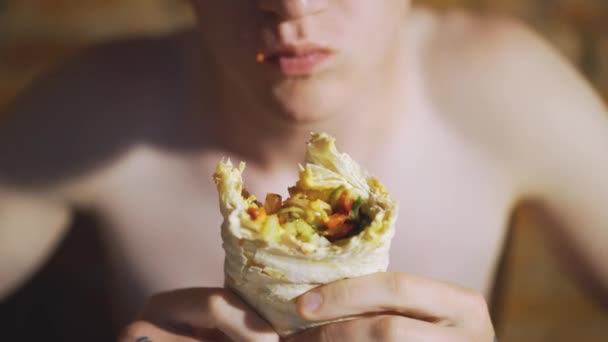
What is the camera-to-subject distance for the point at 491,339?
849mm

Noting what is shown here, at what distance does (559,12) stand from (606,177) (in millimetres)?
720

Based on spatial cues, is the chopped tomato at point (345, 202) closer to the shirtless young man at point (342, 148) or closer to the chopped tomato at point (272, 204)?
the chopped tomato at point (272, 204)

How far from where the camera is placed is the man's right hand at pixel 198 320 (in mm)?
712

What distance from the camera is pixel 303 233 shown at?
0.66m

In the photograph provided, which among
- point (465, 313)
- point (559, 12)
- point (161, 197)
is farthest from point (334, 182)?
point (559, 12)

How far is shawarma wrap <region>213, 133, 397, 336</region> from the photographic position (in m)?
0.65

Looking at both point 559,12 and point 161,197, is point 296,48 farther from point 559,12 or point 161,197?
point 559,12

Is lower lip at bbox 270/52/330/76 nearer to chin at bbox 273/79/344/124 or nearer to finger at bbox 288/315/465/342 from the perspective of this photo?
chin at bbox 273/79/344/124

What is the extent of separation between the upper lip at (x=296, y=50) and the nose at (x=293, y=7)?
0.04 m

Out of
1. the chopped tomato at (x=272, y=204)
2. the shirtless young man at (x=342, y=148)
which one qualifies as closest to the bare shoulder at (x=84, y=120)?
the shirtless young man at (x=342, y=148)

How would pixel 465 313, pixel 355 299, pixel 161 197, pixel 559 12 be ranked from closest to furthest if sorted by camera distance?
pixel 355 299 → pixel 465 313 → pixel 161 197 → pixel 559 12

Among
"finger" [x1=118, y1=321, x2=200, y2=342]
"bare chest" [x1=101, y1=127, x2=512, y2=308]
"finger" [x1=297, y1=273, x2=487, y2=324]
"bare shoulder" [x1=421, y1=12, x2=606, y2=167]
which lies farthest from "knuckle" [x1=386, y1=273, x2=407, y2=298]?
"bare shoulder" [x1=421, y1=12, x2=606, y2=167]

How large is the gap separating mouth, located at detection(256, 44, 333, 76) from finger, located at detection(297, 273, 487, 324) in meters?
0.30

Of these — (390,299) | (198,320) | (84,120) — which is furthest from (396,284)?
(84,120)
